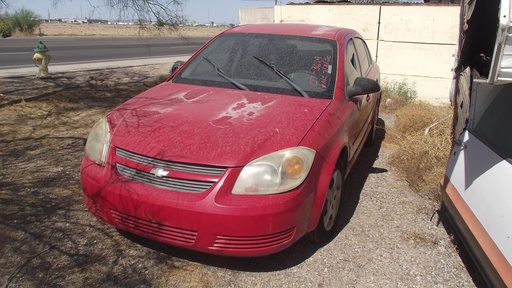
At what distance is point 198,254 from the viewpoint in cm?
307

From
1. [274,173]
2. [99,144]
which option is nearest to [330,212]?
[274,173]

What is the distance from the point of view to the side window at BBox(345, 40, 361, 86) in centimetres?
396

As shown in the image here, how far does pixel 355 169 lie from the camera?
5039 mm

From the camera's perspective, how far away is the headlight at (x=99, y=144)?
2.98 m

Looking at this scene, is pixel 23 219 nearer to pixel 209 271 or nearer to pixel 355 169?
pixel 209 271

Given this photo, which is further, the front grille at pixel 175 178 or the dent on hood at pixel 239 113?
the dent on hood at pixel 239 113

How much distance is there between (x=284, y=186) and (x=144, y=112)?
4.41ft

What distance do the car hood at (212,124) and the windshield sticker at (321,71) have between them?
273 millimetres

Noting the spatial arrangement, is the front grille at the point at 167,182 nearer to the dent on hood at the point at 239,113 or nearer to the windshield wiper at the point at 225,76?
the dent on hood at the point at 239,113

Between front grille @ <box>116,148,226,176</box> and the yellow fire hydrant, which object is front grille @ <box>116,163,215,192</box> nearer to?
front grille @ <box>116,148,226,176</box>

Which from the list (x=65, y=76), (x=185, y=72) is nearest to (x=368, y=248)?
(x=185, y=72)

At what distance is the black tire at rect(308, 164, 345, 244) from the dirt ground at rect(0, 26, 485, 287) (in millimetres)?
92

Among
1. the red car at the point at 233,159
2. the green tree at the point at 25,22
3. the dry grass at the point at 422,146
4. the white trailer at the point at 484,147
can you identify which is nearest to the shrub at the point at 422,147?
the dry grass at the point at 422,146

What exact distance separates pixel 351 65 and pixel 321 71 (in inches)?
23.0
